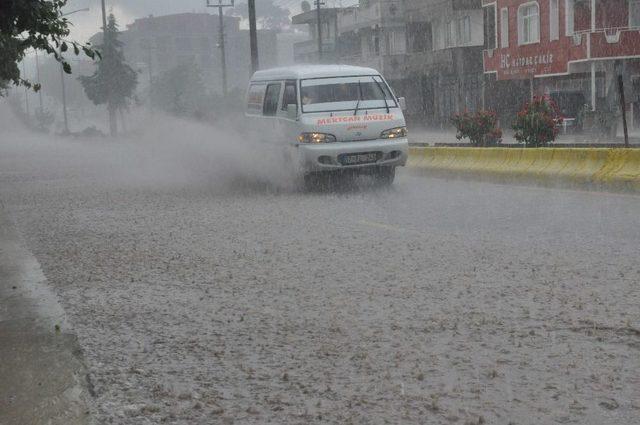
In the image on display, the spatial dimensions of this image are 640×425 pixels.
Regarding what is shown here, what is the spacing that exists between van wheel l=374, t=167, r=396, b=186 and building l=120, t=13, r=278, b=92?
419 feet

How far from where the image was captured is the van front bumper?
16.5 metres

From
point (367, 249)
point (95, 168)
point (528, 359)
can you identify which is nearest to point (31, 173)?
point (95, 168)

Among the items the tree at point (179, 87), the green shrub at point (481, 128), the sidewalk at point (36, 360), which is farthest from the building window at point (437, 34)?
the sidewalk at point (36, 360)

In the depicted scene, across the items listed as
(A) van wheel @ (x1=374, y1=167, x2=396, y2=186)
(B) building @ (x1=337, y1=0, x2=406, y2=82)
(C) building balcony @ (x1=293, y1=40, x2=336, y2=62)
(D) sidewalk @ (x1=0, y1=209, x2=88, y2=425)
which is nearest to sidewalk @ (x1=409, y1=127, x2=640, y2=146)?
(B) building @ (x1=337, y1=0, x2=406, y2=82)

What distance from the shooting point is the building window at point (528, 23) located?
43469 mm

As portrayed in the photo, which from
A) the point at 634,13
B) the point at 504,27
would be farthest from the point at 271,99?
the point at 504,27

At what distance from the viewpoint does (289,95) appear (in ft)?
57.8

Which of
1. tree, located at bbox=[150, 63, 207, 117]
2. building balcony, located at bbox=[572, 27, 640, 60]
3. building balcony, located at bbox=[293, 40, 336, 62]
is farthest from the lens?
tree, located at bbox=[150, 63, 207, 117]

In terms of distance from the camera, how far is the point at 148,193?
60.6 ft

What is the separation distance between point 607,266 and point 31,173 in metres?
22.2

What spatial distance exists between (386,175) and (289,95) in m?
2.19

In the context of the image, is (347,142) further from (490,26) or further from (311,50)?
(311,50)

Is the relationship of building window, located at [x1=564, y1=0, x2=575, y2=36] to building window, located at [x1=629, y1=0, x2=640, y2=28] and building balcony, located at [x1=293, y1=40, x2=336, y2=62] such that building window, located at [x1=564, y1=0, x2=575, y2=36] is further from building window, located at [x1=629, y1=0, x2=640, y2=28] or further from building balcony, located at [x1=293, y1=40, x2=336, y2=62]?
building balcony, located at [x1=293, y1=40, x2=336, y2=62]

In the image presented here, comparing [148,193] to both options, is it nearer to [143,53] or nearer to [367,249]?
[367,249]
